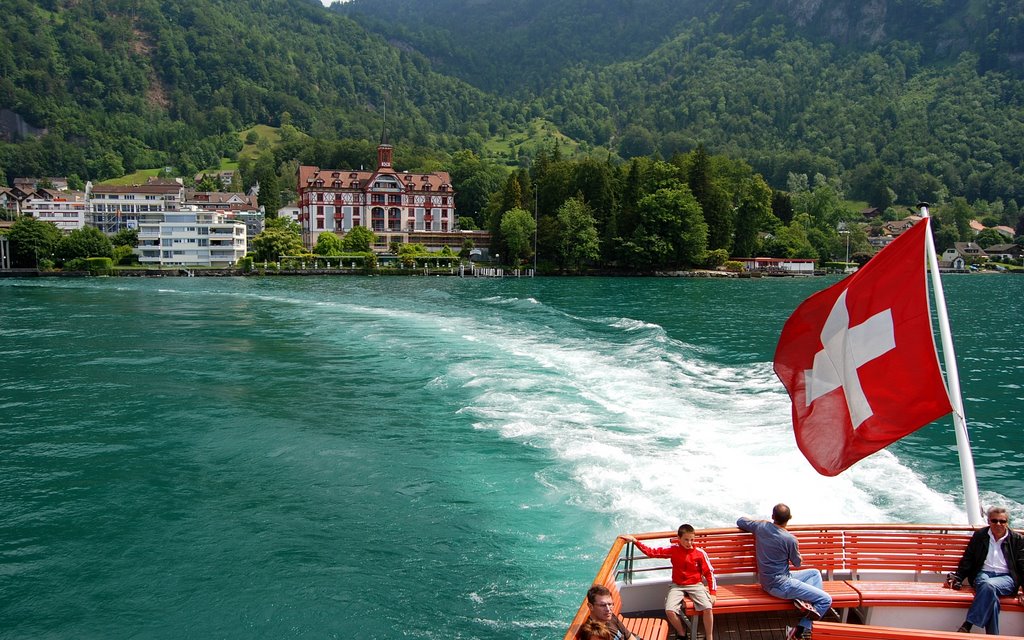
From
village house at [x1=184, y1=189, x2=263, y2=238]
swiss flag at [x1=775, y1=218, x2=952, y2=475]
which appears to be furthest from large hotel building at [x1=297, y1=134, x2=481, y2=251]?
swiss flag at [x1=775, y1=218, x2=952, y2=475]

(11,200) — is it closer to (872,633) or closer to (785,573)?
(785,573)

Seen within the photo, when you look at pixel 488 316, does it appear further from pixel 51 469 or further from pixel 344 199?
pixel 344 199

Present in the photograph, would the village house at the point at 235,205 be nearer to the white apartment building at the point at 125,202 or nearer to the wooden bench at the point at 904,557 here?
the white apartment building at the point at 125,202

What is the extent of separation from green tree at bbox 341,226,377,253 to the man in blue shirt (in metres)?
129

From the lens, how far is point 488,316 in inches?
2140

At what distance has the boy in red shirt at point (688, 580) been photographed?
28.7 feet

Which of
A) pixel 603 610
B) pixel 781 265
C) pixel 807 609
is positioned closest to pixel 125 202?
pixel 781 265

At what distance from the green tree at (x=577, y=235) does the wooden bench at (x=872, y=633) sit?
114 m

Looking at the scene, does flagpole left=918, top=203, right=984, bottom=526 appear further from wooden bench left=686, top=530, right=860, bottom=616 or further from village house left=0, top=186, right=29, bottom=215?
village house left=0, top=186, right=29, bottom=215

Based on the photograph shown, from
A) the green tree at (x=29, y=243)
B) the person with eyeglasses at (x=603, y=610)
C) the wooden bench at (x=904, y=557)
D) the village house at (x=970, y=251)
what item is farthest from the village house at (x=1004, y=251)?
the person with eyeglasses at (x=603, y=610)

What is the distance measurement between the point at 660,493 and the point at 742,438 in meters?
5.58

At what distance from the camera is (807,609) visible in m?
8.70

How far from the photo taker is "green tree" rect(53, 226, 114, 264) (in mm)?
118938

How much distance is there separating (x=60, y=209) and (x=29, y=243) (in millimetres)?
44663
